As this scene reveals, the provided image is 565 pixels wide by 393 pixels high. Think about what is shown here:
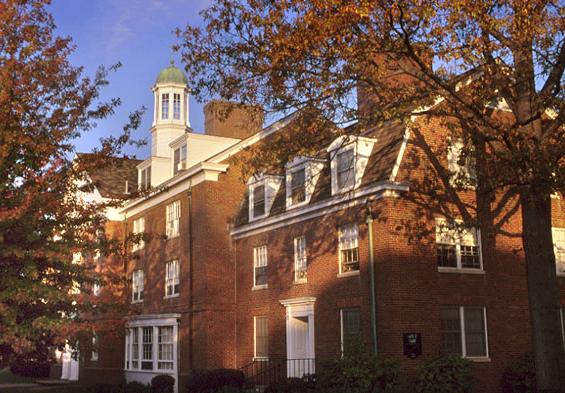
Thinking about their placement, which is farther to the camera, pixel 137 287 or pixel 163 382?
pixel 137 287

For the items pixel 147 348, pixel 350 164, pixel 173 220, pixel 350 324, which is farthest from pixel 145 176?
pixel 350 324

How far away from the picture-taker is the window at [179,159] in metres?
33.9

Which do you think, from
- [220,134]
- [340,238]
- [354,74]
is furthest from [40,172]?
[220,134]

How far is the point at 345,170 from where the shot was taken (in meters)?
23.6

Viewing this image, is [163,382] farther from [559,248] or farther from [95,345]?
[559,248]

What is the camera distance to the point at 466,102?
15.8 meters

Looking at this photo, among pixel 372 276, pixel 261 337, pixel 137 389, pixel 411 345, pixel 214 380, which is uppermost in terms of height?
pixel 372 276

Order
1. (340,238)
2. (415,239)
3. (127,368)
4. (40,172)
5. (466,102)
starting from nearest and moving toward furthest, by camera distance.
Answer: (466,102), (40,172), (415,239), (340,238), (127,368)

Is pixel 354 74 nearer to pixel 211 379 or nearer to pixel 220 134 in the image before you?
pixel 211 379

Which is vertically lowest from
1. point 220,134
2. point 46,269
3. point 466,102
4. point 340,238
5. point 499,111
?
point 46,269

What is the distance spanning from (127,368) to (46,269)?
61.5 feet

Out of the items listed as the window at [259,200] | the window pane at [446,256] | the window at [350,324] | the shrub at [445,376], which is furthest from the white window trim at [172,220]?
the shrub at [445,376]

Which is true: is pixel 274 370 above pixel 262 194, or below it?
below

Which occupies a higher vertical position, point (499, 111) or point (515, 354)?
point (499, 111)
